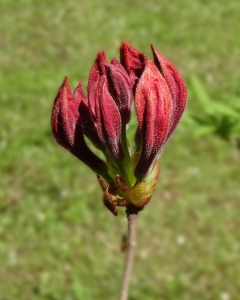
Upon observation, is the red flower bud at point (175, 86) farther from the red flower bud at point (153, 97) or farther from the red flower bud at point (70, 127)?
the red flower bud at point (70, 127)

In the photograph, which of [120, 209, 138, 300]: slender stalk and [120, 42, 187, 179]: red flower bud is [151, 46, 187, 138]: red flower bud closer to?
[120, 42, 187, 179]: red flower bud

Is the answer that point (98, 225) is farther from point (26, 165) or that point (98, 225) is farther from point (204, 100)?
point (204, 100)

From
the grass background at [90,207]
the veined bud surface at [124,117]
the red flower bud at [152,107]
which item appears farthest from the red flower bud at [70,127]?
the grass background at [90,207]

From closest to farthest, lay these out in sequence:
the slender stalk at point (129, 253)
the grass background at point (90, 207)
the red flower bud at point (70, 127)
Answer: the slender stalk at point (129, 253) → the red flower bud at point (70, 127) → the grass background at point (90, 207)

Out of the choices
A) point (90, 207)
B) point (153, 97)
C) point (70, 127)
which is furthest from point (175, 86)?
point (90, 207)

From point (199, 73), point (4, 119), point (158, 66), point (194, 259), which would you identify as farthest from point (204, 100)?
point (199, 73)

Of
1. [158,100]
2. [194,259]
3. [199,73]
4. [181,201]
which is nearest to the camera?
[158,100]
